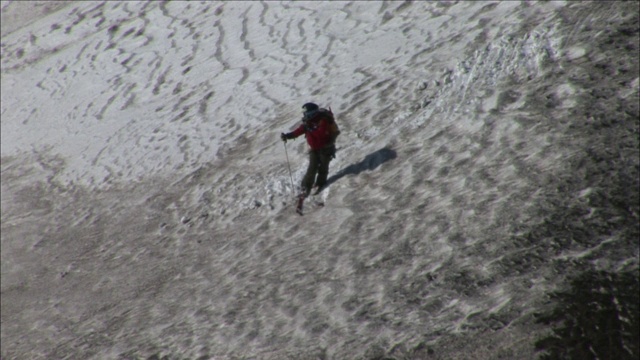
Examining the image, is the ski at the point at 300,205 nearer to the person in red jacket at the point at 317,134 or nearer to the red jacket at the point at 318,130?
the person in red jacket at the point at 317,134

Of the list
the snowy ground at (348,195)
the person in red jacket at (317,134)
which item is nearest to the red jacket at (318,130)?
the person in red jacket at (317,134)

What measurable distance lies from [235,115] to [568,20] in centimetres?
738

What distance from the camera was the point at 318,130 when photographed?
8.99m

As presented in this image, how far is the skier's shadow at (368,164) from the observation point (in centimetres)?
969

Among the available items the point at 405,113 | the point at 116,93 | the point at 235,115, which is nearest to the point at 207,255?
the point at 405,113

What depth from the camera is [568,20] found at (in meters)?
10.8

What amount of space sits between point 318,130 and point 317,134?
0.07m

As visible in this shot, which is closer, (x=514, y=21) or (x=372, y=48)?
(x=514, y=21)

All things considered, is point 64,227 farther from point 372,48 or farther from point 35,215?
point 372,48

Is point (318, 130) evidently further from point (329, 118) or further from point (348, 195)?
point (348, 195)

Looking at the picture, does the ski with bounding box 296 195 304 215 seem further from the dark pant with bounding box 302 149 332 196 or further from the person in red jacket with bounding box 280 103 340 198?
the person in red jacket with bounding box 280 103 340 198

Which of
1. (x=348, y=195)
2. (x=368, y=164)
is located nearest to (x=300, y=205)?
(x=348, y=195)

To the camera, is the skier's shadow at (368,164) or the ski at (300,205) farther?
the skier's shadow at (368,164)

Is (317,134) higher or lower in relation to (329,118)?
lower
